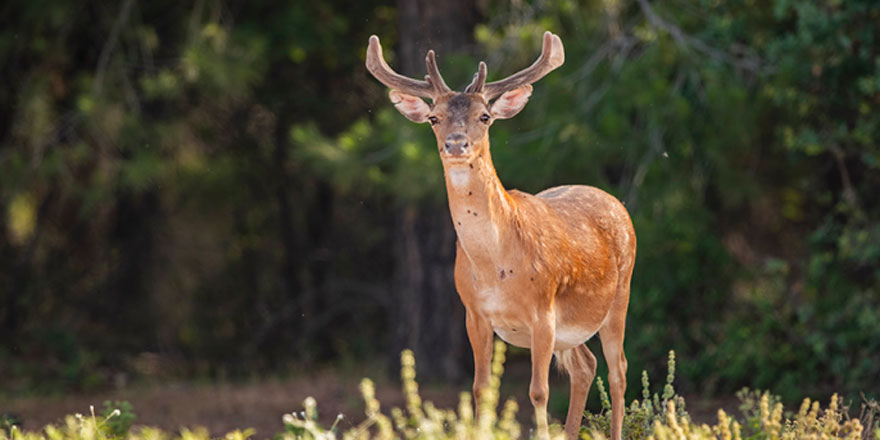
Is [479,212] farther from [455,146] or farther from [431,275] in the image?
[431,275]

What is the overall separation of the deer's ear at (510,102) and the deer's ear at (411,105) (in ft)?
0.90

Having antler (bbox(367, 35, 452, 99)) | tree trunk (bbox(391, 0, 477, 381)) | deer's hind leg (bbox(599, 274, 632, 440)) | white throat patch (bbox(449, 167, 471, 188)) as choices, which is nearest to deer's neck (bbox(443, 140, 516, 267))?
white throat patch (bbox(449, 167, 471, 188))

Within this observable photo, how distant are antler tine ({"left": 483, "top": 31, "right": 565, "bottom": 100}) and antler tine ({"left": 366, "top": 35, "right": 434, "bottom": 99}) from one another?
0.79 feet

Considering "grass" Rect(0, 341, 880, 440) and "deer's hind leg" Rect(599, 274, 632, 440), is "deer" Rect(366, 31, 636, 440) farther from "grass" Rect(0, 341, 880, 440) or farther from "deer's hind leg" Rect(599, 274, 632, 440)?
"grass" Rect(0, 341, 880, 440)

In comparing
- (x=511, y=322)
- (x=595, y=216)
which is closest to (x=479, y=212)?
(x=511, y=322)

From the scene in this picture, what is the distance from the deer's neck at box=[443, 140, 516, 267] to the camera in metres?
4.31

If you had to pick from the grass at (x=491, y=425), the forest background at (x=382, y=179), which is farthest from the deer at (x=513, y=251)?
the forest background at (x=382, y=179)

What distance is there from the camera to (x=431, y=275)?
10.3 m

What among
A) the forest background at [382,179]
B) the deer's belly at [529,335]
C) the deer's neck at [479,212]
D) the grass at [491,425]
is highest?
the forest background at [382,179]

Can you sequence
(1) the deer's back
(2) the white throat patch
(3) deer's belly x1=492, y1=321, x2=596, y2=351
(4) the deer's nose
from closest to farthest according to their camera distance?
(4) the deer's nose < (2) the white throat patch < (3) deer's belly x1=492, y1=321, x2=596, y2=351 < (1) the deer's back

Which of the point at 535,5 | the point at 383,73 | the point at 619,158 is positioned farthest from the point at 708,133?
the point at 383,73

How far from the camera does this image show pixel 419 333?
1045cm

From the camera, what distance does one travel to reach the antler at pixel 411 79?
4570mm

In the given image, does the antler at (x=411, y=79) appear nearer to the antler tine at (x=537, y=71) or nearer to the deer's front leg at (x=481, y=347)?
the antler tine at (x=537, y=71)
